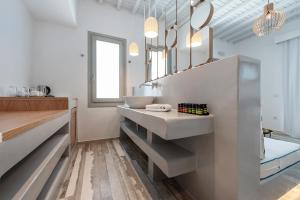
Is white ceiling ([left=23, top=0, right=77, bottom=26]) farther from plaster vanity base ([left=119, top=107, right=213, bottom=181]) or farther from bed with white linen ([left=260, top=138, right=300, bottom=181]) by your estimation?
→ bed with white linen ([left=260, top=138, right=300, bottom=181])

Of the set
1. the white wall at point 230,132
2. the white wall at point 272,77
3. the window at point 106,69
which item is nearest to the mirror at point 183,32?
the white wall at point 230,132

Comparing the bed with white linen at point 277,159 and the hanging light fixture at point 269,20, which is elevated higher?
the hanging light fixture at point 269,20

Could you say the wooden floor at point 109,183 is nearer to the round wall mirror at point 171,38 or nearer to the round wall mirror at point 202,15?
the round wall mirror at point 202,15

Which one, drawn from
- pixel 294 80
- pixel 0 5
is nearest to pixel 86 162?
pixel 0 5

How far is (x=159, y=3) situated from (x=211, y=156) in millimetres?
3209

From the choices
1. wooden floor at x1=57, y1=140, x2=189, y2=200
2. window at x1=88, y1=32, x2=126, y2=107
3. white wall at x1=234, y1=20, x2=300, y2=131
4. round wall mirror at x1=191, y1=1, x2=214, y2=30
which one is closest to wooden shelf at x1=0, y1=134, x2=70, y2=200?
wooden floor at x1=57, y1=140, x2=189, y2=200

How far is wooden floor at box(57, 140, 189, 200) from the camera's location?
1227mm

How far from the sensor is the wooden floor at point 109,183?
4.02 feet

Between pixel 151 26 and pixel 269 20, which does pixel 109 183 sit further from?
pixel 269 20

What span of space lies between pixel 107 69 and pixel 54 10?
1.26 metres

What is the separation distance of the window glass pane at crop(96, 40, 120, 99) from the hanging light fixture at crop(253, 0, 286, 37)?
2.56 metres

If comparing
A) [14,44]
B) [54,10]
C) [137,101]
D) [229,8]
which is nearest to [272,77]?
[229,8]

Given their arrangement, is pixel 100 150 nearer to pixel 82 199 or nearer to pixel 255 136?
pixel 82 199

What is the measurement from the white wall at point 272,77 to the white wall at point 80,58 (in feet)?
12.5
